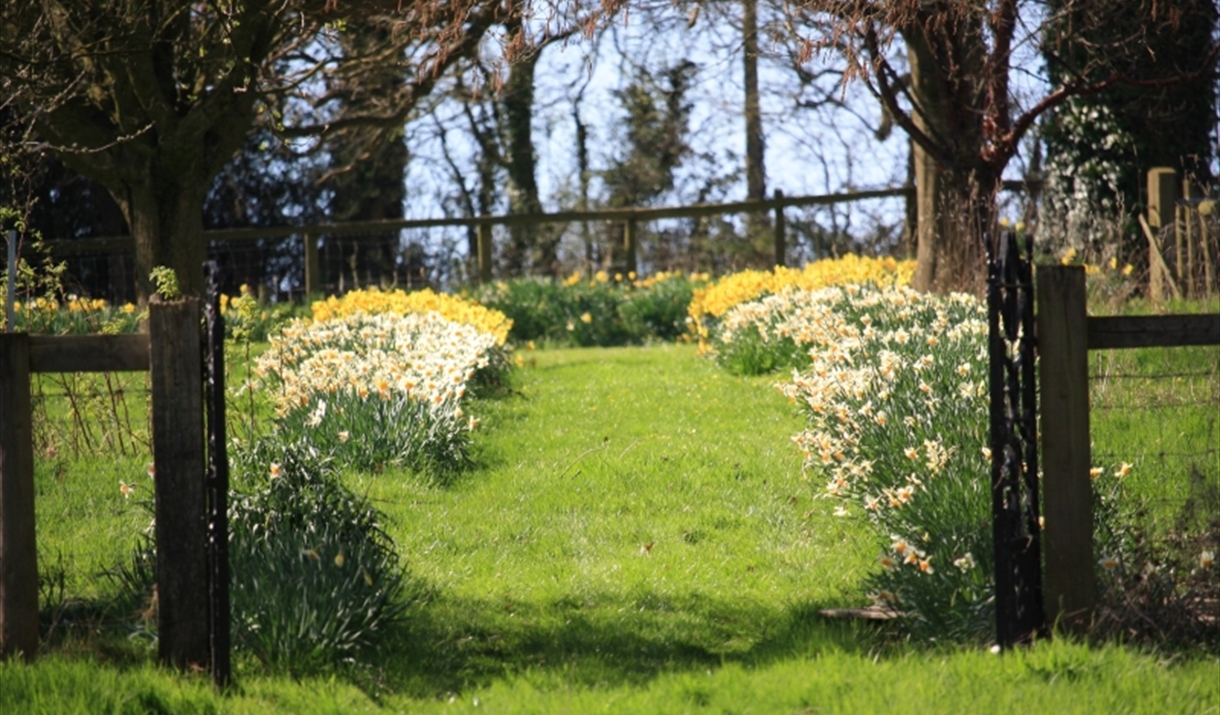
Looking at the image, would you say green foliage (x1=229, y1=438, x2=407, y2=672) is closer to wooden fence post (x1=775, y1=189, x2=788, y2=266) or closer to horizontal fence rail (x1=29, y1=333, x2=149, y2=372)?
horizontal fence rail (x1=29, y1=333, x2=149, y2=372)

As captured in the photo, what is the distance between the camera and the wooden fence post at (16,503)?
3.92 m

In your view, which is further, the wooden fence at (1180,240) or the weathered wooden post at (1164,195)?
the weathered wooden post at (1164,195)

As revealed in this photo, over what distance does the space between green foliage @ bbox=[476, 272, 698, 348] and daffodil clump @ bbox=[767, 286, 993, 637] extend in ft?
21.5

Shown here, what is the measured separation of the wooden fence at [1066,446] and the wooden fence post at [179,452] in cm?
272

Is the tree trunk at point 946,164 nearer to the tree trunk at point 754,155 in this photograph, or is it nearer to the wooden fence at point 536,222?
the wooden fence at point 536,222

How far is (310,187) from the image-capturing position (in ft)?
74.9

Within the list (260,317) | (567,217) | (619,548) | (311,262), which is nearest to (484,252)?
(567,217)

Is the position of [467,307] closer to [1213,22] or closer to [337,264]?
[337,264]

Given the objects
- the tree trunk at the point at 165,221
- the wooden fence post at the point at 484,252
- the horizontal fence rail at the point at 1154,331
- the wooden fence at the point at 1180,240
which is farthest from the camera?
the wooden fence post at the point at 484,252

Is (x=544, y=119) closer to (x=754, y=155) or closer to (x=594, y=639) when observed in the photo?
(x=754, y=155)

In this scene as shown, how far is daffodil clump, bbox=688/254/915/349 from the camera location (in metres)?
11.9

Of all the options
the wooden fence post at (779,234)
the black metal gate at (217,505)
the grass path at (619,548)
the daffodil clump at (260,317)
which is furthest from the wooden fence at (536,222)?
the black metal gate at (217,505)

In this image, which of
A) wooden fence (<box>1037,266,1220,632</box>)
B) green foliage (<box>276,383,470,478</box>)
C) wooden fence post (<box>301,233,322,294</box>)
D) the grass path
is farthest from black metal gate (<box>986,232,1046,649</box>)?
wooden fence post (<box>301,233,322,294</box>)

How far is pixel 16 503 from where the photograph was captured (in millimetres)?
3939
